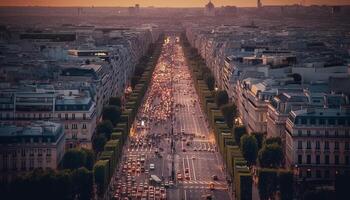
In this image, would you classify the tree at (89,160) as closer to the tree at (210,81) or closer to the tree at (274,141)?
the tree at (274,141)

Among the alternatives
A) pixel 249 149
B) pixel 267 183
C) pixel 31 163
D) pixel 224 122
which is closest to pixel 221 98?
pixel 224 122

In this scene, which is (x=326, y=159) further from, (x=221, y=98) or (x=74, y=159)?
(x=221, y=98)

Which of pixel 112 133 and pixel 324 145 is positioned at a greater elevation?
pixel 324 145

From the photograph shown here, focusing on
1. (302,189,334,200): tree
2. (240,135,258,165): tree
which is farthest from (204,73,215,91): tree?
(302,189,334,200): tree

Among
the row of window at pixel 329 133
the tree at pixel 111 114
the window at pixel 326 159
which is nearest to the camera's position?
the window at pixel 326 159

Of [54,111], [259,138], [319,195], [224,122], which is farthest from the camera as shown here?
[224,122]

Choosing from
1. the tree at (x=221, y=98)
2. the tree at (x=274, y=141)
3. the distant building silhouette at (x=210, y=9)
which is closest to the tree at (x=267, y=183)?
the tree at (x=274, y=141)
